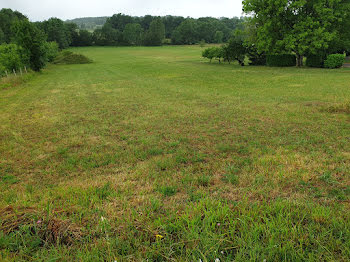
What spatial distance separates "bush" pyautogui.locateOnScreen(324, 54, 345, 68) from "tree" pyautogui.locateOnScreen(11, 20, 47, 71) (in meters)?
32.9

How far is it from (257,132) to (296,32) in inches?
974

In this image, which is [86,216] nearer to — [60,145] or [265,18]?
[60,145]

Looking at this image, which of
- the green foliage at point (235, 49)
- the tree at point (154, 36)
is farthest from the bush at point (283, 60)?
the tree at point (154, 36)

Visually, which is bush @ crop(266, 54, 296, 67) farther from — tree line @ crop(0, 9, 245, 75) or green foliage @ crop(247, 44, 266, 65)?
tree line @ crop(0, 9, 245, 75)

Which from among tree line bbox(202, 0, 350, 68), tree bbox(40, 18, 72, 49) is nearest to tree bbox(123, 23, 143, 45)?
tree bbox(40, 18, 72, 49)

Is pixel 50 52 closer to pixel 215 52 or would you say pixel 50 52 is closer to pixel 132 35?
pixel 215 52

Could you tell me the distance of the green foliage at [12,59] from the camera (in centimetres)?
2244

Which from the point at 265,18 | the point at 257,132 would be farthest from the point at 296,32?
the point at 257,132

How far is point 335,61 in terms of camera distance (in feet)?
80.9

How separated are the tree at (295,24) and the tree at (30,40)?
25.4 m

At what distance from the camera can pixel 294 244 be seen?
2.22 metres

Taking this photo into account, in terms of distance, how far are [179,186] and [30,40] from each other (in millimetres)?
32573

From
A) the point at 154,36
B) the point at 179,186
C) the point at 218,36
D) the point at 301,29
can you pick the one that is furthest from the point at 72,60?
the point at 218,36

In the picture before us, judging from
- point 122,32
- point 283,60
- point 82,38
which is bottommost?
point 283,60
